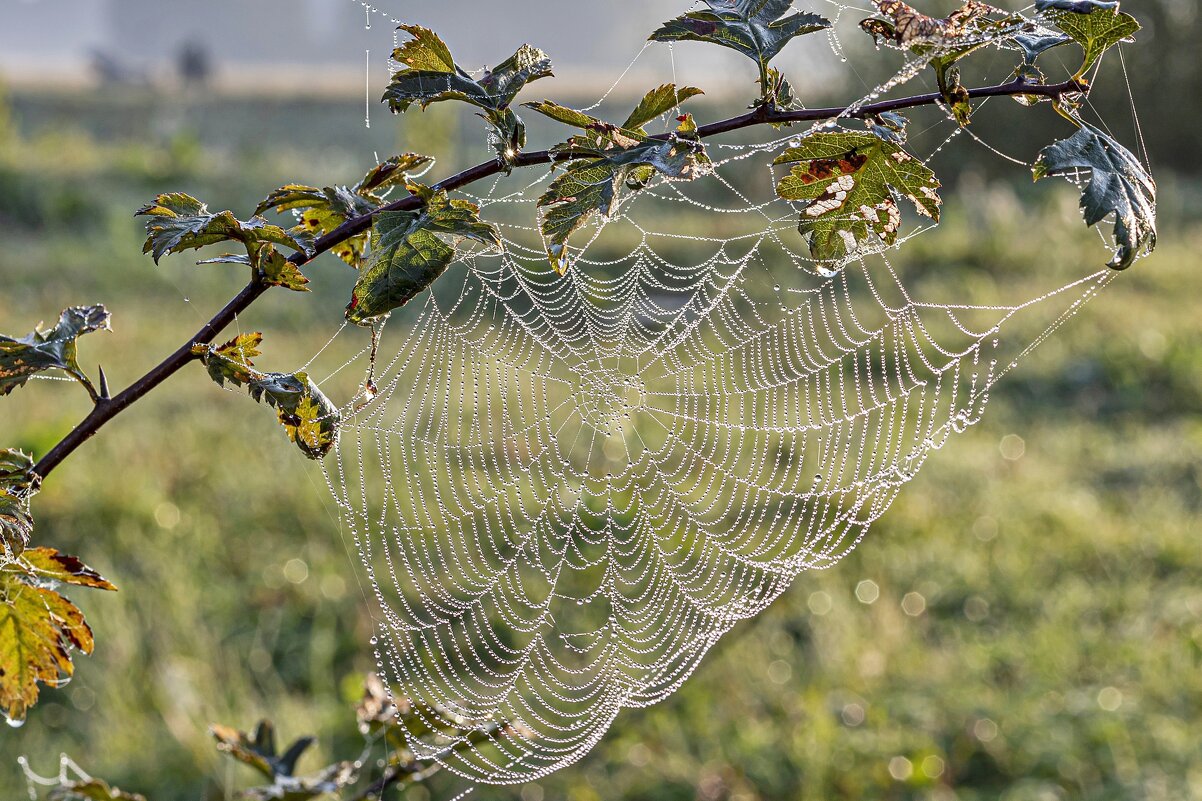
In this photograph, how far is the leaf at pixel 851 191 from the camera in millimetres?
1109

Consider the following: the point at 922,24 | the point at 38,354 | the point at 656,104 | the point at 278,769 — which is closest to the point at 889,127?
the point at 922,24

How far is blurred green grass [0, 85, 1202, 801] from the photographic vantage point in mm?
3107

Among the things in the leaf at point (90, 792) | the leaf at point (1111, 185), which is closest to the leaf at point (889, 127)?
the leaf at point (1111, 185)

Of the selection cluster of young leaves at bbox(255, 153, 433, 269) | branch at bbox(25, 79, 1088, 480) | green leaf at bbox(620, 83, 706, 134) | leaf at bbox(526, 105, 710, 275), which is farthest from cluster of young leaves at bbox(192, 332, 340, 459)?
green leaf at bbox(620, 83, 706, 134)

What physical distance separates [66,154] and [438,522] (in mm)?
8792

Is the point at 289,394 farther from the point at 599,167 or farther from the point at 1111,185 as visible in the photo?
the point at 1111,185

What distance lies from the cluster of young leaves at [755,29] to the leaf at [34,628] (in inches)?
30.0

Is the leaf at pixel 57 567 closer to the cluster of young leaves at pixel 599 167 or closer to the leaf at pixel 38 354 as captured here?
the leaf at pixel 38 354

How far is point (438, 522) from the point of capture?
13.9 ft

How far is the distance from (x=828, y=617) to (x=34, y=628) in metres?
3.02

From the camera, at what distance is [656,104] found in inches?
42.7

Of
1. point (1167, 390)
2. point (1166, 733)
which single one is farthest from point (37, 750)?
point (1167, 390)

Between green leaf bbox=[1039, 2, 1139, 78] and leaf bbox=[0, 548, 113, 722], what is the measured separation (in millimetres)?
1015

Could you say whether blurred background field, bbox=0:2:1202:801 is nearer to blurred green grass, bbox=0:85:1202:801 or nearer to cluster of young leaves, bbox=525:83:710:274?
blurred green grass, bbox=0:85:1202:801
